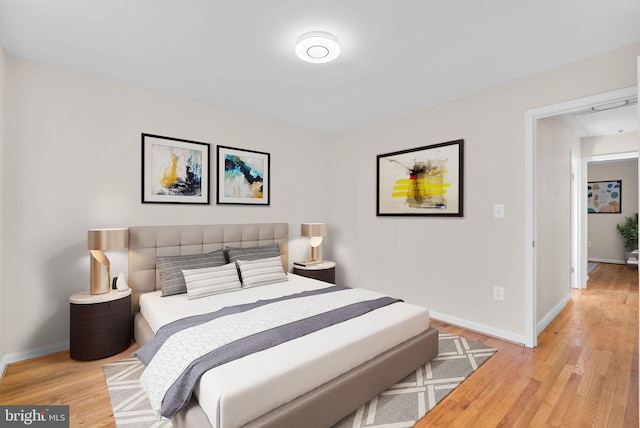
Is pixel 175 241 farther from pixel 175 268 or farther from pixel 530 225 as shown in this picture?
pixel 530 225

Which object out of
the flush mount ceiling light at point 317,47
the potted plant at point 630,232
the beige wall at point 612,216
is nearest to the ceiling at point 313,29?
the flush mount ceiling light at point 317,47

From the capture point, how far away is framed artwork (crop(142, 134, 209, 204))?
3.18 m

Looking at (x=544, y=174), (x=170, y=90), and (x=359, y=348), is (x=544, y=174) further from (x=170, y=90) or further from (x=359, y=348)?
(x=170, y=90)

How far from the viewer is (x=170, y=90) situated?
126 inches

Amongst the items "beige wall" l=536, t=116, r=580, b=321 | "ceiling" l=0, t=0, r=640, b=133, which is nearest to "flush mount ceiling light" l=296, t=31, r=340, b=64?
"ceiling" l=0, t=0, r=640, b=133

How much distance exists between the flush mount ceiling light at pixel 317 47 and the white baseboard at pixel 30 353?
3213 millimetres

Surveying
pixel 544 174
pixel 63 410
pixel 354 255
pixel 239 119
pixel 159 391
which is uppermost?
pixel 239 119

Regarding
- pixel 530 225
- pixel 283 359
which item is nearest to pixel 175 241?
pixel 283 359

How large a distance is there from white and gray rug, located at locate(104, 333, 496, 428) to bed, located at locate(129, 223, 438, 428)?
77 mm

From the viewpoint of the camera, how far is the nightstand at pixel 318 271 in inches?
160

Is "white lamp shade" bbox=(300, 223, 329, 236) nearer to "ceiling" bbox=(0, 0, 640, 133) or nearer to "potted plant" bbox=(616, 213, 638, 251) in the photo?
"ceiling" bbox=(0, 0, 640, 133)

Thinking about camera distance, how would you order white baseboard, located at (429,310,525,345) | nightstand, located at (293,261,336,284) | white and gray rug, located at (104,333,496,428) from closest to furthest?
white and gray rug, located at (104,333,496,428) → white baseboard, located at (429,310,525,345) → nightstand, located at (293,261,336,284)

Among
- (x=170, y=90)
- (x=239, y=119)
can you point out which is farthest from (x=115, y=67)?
(x=239, y=119)

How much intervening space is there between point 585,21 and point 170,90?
136 inches
